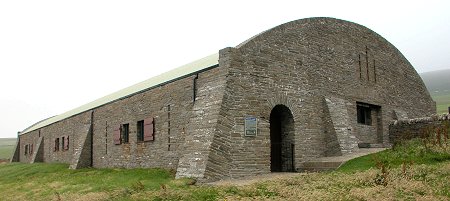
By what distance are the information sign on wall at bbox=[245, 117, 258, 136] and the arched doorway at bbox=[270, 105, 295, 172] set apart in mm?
1837

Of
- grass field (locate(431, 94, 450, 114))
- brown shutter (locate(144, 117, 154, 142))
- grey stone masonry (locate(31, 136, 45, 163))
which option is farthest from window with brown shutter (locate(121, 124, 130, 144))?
grass field (locate(431, 94, 450, 114))

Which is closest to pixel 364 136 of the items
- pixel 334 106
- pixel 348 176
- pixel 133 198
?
pixel 334 106

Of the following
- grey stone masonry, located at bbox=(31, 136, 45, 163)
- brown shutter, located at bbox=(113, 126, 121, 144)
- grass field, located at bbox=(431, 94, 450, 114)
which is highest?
grass field, located at bbox=(431, 94, 450, 114)

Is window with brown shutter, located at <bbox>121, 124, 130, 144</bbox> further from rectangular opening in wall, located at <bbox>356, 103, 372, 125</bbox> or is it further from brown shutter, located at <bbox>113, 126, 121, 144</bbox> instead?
rectangular opening in wall, located at <bbox>356, 103, 372, 125</bbox>

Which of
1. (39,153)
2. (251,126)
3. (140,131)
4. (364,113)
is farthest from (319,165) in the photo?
(39,153)

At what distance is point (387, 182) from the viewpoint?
9773mm

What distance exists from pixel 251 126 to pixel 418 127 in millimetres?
7305

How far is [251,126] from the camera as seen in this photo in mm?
14609

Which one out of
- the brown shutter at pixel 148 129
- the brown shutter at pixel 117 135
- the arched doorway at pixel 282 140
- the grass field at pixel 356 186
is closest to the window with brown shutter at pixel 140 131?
the brown shutter at pixel 148 129

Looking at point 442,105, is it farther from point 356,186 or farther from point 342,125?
point 356,186

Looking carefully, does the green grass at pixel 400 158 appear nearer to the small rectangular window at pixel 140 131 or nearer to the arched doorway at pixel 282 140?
the arched doorway at pixel 282 140

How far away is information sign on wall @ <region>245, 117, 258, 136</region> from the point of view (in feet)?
47.6

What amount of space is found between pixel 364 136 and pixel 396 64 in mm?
5521

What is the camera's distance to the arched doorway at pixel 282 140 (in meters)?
16.0
